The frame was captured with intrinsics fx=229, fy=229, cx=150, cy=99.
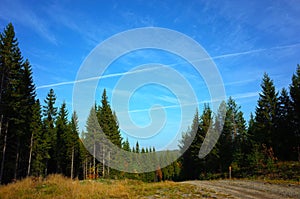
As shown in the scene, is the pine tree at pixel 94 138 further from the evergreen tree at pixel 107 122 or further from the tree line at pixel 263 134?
the tree line at pixel 263 134

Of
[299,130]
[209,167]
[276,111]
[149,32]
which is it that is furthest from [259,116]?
[149,32]

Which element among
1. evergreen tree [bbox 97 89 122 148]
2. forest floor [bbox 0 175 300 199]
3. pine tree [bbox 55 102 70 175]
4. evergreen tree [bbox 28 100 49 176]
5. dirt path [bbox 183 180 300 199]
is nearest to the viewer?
dirt path [bbox 183 180 300 199]

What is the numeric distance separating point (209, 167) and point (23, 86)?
102 ft

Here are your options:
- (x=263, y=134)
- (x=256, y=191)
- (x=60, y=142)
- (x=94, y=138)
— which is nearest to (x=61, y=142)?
(x=60, y=142)

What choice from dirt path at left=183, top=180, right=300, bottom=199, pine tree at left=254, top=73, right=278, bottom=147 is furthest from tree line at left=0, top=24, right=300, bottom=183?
dirt path at left=183, top=180, right=300, bottom=199

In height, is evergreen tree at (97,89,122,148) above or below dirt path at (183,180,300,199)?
above

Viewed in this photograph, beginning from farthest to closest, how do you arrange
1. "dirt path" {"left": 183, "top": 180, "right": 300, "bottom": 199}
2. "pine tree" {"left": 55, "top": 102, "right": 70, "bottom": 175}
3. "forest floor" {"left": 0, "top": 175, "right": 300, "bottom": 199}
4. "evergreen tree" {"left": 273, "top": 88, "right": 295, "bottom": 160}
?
"pine tree" {"left": 55, "top": 102, "right": 70, "bottom": 175} < "evergreen tree" {"left": 273, "top": 88, "right": 295, "bottom": 160} < "forest floor" {"left": 0, "top": 175, "right": 300, "bottom": 199} < "dirt path" {"left": 183, "top": 180, "right": 300, "bottom": 199}

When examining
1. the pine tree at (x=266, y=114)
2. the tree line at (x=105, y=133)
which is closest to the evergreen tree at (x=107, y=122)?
the tree line at (x=105, y=133)

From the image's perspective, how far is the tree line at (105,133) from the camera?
27016 mm

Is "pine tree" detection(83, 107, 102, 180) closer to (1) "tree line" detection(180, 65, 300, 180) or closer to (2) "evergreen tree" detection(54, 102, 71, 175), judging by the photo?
(2) "evergreen tree" detection(54, 102, 71, 175)

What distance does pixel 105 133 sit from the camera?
4188 cm

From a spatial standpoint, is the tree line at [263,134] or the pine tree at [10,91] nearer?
the pine tree at [10,91]

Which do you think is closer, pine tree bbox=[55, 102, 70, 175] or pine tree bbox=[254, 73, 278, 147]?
pine tree bbox=[254, 73, 278, 147]

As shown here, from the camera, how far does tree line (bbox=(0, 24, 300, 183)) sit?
27016 mm
